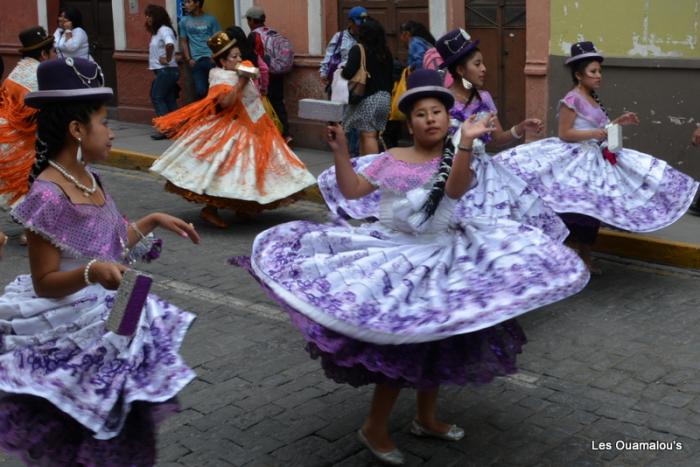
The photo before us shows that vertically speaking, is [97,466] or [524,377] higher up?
[97,466]

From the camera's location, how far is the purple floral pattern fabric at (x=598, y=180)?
7922 millimetres

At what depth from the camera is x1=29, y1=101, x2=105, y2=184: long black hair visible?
404cm

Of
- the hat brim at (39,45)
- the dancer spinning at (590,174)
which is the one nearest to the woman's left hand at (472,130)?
the dancer spinning at (590,174)

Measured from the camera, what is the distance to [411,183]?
198 inches

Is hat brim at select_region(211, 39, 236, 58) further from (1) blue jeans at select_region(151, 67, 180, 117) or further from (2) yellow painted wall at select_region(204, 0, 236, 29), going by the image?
(2) yellow painted wall at select_region(204, 0, 236, 29)

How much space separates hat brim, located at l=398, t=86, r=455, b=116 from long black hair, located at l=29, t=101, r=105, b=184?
154 cm

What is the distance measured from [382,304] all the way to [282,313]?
9.74 ft

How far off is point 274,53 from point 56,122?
10.2 m

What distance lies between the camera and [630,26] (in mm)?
10867

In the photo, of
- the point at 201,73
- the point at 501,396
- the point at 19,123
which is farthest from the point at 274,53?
the point at 501,396

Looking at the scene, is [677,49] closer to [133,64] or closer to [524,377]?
[524,377]

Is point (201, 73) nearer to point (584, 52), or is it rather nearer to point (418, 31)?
point (418, 31)

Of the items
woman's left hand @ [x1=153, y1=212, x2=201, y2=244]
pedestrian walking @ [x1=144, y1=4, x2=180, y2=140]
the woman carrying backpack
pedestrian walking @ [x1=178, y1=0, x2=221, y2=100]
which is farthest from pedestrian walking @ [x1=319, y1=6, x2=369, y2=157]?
woman's left hand @ [x1=153, y1=212, x2=201, y2=244]

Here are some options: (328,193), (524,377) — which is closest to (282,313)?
(328,193)
